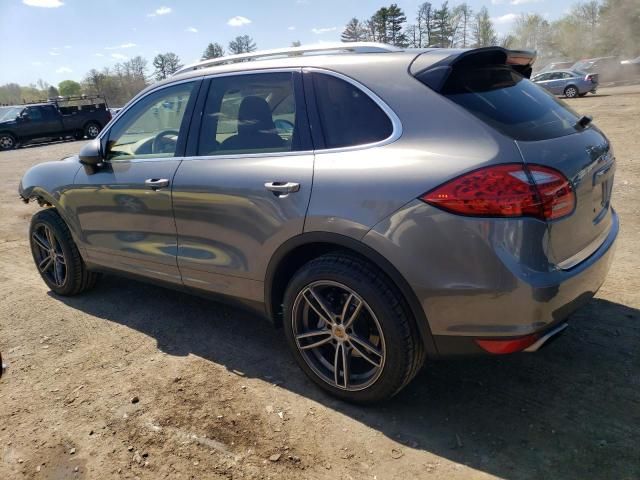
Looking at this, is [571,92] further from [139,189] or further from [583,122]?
[139,189]

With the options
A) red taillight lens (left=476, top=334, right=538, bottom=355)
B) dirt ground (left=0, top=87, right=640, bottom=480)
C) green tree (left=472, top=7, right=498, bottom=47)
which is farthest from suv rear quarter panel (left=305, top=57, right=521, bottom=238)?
green tree (left=472, top=7, right=498, bottom=47)

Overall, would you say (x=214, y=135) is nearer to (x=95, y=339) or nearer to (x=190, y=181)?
(x=190, y=181)

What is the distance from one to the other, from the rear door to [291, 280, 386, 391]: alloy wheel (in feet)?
3.15

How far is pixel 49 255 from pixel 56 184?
0.76 metres

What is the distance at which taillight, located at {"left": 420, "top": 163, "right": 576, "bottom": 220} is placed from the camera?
216 centimetres

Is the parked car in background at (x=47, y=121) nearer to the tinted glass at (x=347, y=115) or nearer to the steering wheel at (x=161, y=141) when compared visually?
the steering wheel at (x=161, y=141)

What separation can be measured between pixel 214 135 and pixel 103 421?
5.96 feet

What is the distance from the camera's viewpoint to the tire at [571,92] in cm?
2579

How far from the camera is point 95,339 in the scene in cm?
386

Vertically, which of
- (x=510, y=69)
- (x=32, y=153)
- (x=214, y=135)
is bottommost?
(x=32, y=153)

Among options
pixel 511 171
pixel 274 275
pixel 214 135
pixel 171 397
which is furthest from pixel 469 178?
pixel 171 397

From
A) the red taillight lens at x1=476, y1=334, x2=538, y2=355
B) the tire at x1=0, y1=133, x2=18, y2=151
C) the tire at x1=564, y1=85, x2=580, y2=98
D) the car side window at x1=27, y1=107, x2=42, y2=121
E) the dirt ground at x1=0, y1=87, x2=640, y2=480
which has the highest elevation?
the car side window at x1=27, y1=107, x2=42, y2=121

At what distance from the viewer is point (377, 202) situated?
243cm

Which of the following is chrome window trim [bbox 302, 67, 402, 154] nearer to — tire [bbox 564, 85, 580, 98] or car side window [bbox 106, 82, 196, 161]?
car side window [bbox 106, 82, 196, 161]
